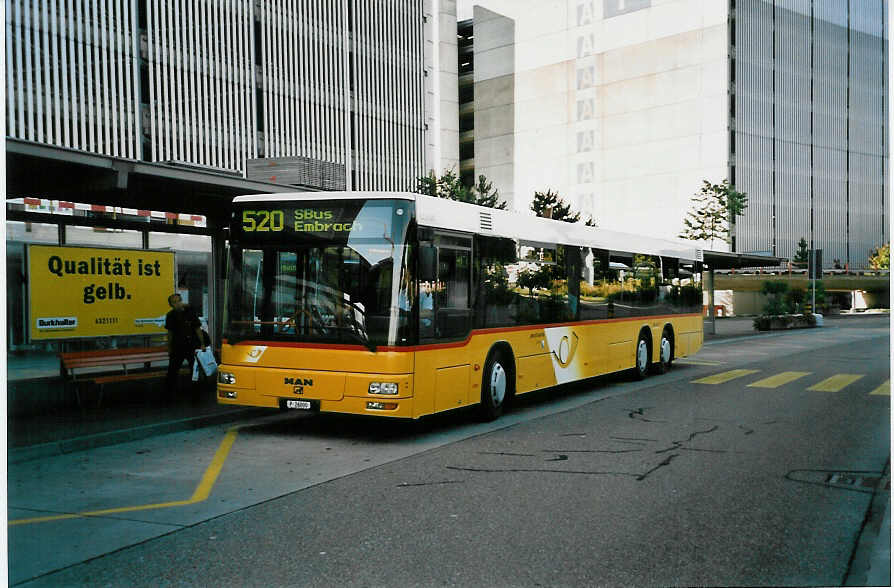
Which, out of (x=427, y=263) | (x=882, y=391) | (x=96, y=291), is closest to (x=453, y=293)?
(x=427, y=263)

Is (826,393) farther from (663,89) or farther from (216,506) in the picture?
(663,89)

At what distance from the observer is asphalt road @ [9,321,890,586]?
509 centimetres

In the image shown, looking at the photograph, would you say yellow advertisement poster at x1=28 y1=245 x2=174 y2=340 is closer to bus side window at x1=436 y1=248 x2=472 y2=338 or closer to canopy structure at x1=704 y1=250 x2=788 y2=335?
bus side window at x1=436 y1=248 x2=472 y2=338

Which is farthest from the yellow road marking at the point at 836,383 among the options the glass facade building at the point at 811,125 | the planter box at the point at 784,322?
the planter box at the point at 784,322

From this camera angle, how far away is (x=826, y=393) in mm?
14016

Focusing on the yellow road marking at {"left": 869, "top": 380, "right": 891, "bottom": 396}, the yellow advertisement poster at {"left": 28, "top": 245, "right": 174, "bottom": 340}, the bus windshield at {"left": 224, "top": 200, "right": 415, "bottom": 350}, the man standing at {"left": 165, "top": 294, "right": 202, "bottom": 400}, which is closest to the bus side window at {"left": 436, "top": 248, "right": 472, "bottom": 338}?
the bus windshield at {"left": 224, "top": 200, "right": 415, "bottom": 350}

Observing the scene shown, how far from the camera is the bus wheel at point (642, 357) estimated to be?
16359 mm

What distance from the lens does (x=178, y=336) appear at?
12.3 m

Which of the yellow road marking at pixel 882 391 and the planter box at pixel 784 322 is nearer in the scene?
the yellow road marking at pixel 882 391

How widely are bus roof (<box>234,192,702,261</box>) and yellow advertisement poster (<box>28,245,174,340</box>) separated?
3.37 metres

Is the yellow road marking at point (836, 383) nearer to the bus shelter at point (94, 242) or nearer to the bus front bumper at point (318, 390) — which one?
the bus front bumper at point (318, 390)

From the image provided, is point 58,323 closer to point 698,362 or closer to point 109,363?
point 109,363

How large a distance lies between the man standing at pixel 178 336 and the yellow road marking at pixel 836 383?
411 inches

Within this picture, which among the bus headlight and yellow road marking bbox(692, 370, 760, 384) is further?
yellow road marking bbox(692, 370, 760, 384)
